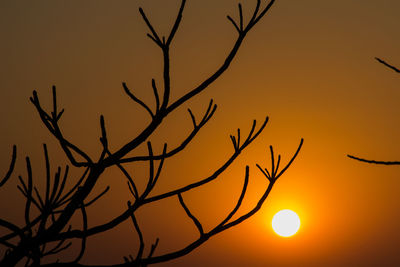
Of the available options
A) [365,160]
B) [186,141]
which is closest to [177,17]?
[186,141]

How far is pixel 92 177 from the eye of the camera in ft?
5.59

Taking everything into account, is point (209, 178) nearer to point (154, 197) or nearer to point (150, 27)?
point (154, 197)

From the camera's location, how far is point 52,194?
196 cm

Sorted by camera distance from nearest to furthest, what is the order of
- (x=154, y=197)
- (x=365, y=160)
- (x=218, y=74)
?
(x=218, y=74), (x=154, y=197), (x=365, y=160)

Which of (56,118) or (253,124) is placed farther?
(253,124)

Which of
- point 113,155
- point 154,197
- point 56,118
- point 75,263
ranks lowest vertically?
point 75,263

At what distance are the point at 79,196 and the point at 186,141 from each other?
50cm

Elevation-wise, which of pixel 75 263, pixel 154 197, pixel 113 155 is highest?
pixel 113 155

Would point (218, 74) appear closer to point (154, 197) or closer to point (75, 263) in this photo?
point (154, 197)

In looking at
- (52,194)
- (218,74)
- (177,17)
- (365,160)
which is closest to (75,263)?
(52,194)

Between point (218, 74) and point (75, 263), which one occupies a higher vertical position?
point (218, 74)

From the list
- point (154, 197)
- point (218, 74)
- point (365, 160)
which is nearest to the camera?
point (218, 74)

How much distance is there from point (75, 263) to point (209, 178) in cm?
67

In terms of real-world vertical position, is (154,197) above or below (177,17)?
below
